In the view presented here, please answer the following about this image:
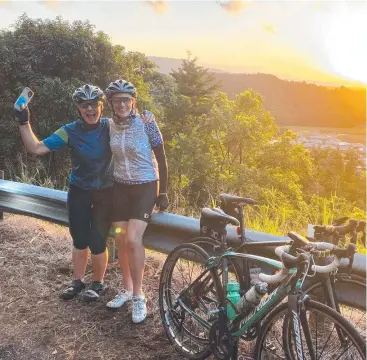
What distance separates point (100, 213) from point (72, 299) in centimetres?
84

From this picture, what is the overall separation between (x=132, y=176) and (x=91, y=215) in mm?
643

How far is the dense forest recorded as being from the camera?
38.2ft

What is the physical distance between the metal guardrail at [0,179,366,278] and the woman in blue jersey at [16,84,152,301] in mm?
460

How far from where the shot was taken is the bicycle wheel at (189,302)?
333 cm

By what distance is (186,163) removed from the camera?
140 ft

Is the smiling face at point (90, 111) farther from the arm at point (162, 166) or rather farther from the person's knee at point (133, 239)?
the person's knee at point (133, 239)

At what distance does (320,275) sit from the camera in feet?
8.74

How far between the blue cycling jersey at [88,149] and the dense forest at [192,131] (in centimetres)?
197

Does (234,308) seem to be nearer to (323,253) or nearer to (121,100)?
(323,253)

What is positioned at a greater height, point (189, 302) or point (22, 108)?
point (22, 108)

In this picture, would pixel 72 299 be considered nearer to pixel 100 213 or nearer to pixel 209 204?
pixel 100 213

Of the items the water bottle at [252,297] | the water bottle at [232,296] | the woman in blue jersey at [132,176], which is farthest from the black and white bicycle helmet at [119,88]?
the water bottle at [252,297]

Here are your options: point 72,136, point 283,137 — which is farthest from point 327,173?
point 72,136

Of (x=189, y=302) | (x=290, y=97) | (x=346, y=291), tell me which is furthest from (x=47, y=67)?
(x=290, y=97)
